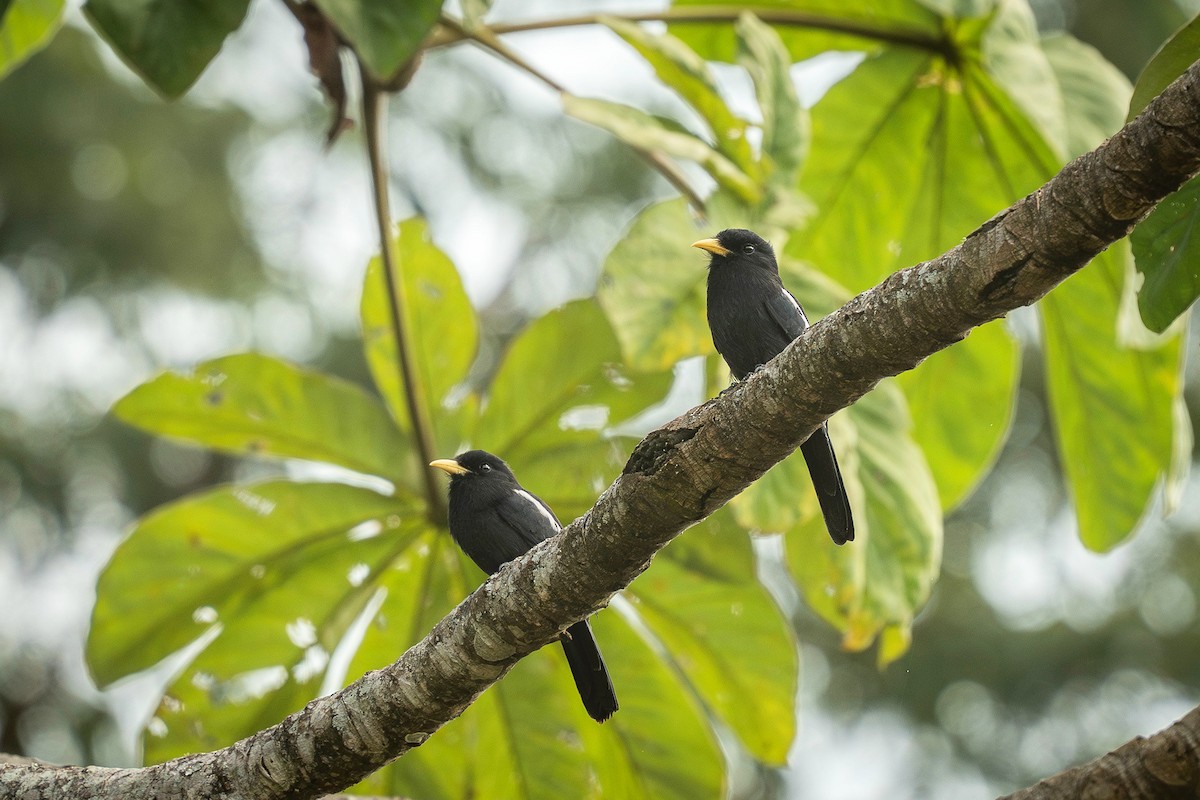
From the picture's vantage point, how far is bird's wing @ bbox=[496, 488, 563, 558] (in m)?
3.79

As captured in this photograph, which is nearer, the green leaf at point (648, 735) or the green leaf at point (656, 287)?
the green leaf at point (656, 287)

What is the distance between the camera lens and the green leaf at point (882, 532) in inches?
138

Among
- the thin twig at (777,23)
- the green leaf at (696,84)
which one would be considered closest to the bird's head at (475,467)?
the green leaf at (696,84)

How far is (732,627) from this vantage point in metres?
4.02

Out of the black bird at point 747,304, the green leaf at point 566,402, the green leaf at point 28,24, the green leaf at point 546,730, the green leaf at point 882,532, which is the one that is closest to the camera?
the black bird at point 747,304

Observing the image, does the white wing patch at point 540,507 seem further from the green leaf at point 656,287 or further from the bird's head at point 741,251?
the bird's head at point 741,251

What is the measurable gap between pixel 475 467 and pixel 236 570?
3.23ft

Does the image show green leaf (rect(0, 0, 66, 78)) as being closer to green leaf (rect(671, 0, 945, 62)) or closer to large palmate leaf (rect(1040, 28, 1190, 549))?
green leaf (rect(671, 0, 945, 62))

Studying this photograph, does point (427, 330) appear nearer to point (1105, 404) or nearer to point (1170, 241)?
point (1105, 404)

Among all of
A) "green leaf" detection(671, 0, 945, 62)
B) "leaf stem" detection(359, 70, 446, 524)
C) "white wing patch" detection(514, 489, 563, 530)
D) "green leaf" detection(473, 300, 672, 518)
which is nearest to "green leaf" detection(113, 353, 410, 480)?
"leaf stem" detection(359, 70, 446, 524)

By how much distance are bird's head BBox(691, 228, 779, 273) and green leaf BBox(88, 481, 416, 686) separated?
156 centimetres

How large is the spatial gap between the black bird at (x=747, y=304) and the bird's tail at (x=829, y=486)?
0.07m

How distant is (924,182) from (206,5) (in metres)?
2.55

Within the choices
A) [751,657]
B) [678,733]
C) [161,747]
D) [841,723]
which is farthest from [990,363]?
[841,723]
